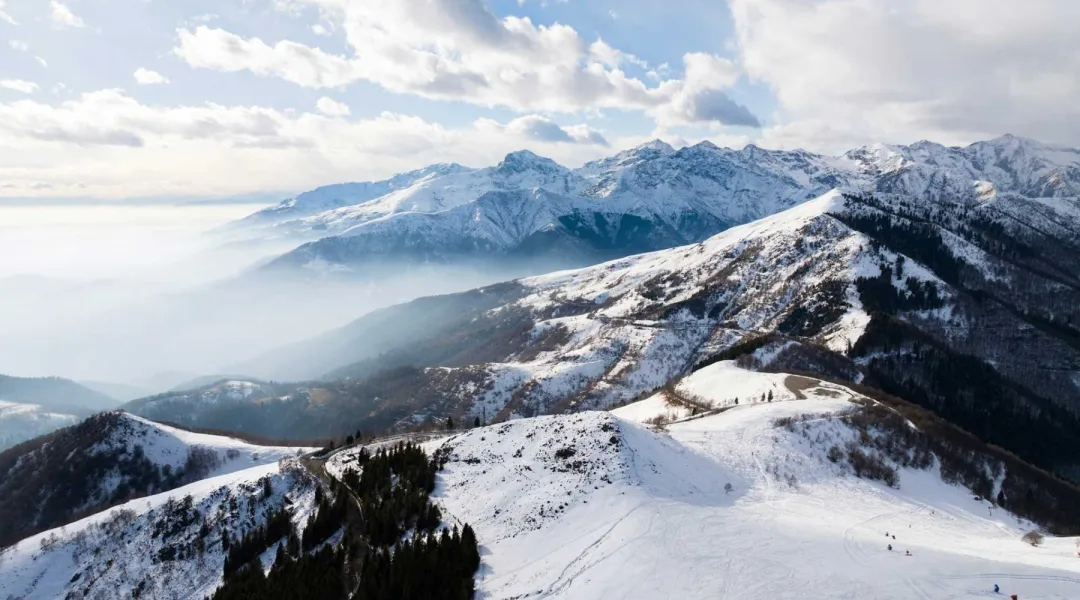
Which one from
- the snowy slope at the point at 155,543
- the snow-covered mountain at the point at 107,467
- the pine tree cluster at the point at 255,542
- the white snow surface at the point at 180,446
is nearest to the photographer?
the pine tree cluster at the point at 255,542

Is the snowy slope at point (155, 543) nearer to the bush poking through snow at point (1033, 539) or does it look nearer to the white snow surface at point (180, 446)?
the white snow surface at point (180, 446)

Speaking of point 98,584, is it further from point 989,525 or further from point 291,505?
point 989,525

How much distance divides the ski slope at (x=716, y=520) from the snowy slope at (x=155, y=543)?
2579 centimetres

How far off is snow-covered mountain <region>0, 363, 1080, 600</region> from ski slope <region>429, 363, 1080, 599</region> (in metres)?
0.22

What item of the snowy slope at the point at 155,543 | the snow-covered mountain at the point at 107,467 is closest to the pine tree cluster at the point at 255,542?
the snowy slope at the point at 155,543

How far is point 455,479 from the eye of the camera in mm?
71312

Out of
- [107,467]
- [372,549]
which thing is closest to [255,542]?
[372,549]

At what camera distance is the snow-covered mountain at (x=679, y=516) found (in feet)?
140

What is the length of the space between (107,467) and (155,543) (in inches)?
3596

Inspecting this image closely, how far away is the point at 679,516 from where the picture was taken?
54.0m

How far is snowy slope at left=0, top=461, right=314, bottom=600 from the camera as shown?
72750 mm

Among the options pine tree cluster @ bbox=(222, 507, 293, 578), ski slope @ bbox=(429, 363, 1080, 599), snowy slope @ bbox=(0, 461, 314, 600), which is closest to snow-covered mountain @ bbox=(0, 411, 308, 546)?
snowy slope @ bbox=(0, 461, 314, 600)

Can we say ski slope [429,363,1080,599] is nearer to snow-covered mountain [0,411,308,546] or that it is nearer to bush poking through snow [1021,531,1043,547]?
bush poking through snow [1021,531,1043,547]

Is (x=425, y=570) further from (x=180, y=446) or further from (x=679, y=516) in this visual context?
(x=180, y=446)
